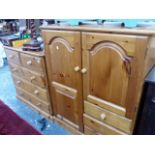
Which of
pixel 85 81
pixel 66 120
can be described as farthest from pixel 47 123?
pixel 85 81

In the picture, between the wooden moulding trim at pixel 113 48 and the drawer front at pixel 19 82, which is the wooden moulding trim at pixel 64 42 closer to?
the wooden moulding trim at pixel 113 48

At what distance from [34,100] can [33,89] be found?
17 centimetres

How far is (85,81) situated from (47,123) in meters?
0.87

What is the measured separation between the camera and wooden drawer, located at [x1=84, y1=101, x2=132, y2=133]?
1.12 metres

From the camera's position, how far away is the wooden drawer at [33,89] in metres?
1.68

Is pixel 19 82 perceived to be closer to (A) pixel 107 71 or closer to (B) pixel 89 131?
(B) pixel 89 131

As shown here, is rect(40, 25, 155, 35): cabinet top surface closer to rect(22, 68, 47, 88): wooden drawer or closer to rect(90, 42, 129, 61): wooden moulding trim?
rect(90, 42, 129, 61): wooden moulding trim

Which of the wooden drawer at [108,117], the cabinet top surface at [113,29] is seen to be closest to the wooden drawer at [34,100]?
the wooden drawer at [108,117]

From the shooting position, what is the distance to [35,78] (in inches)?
64.9

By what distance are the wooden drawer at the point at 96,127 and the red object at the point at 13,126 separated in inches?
17.5

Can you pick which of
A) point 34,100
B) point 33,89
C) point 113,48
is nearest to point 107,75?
point 113,48

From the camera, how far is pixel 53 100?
5.36 ft
